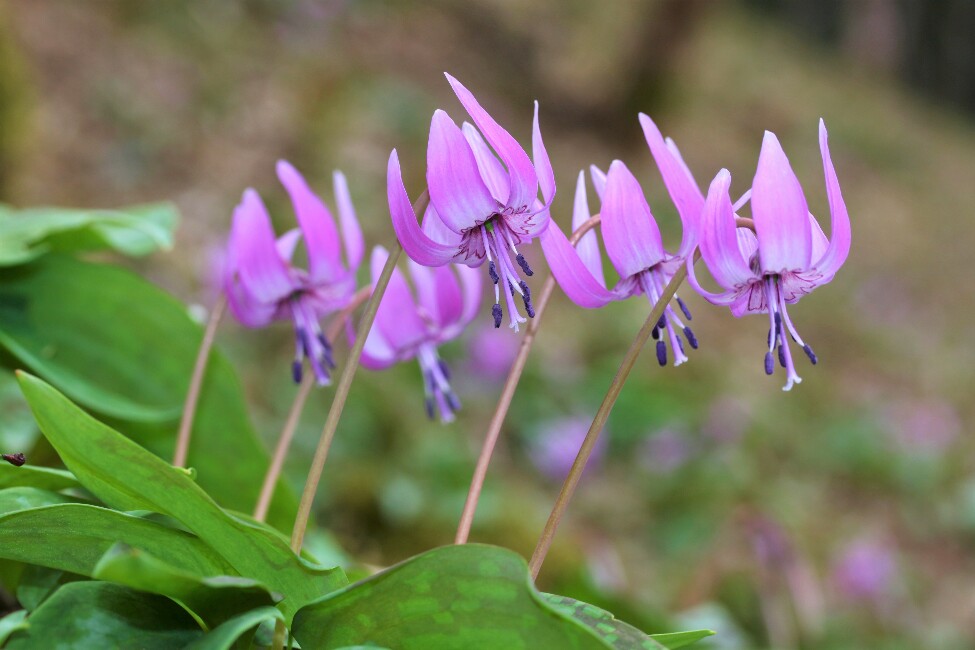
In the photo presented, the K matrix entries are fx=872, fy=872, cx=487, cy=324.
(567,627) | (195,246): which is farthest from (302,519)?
(195,246)

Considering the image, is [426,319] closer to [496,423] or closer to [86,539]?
[496,423]

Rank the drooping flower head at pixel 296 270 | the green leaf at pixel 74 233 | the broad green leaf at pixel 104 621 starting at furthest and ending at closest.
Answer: the green leaf at pixel 74 233
the drooping flower head at pixel 296 270
the broad green leaf at pixel 104 621

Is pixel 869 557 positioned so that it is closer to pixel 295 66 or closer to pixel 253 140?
pixel 253 140

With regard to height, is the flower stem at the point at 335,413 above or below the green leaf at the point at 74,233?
below

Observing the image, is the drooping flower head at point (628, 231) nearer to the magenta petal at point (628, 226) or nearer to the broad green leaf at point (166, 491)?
the magenta petal at point (628, 226)

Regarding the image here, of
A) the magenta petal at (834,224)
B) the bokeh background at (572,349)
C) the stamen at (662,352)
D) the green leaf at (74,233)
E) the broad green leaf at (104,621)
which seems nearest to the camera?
the broad green leaf at (104,621)

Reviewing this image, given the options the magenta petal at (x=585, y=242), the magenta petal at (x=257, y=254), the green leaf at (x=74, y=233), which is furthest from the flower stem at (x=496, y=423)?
the green leaf at (x=74, y=233)

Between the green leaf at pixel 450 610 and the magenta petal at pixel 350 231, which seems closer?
the green leaf at pixel 450 610
